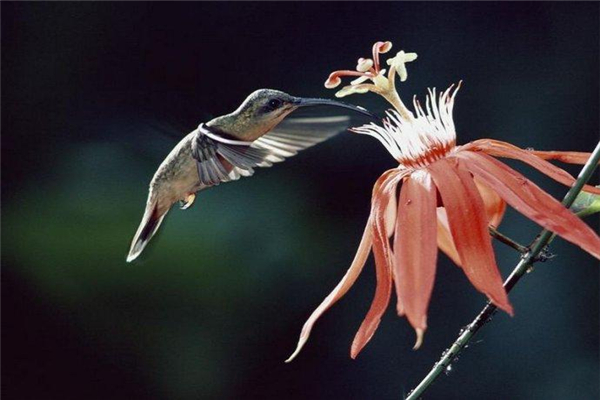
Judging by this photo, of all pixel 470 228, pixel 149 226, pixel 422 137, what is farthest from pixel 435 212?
pixel 149 226

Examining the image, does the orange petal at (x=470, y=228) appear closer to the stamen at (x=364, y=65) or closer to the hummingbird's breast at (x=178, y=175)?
the stamen at (x=364, y=65)

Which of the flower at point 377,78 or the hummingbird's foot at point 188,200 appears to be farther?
the hummingbird's foot at point 188,200

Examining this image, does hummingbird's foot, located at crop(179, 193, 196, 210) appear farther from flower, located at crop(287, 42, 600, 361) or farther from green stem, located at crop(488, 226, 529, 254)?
green stem, located at crop(488, 226, 529, 254)

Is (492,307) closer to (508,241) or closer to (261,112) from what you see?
(508,241)

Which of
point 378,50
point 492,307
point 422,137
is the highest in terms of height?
point 378,50

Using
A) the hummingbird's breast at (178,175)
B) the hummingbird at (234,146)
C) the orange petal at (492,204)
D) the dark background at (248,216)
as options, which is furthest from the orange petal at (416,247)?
the dark background at (248,216)

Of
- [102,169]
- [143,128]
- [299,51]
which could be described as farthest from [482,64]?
[143,128]

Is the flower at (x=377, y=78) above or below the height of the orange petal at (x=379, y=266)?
above
